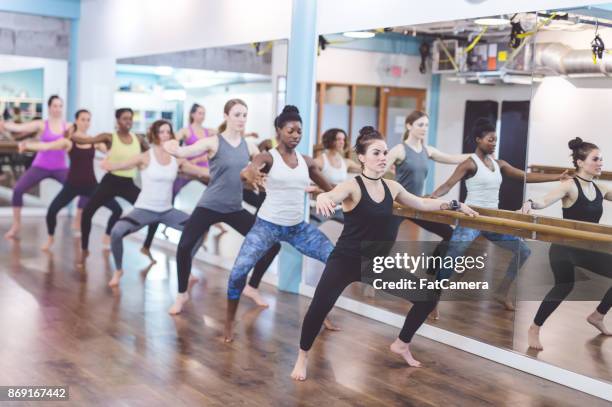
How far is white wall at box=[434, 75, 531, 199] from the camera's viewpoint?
507 cm

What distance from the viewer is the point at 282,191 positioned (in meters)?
5.02

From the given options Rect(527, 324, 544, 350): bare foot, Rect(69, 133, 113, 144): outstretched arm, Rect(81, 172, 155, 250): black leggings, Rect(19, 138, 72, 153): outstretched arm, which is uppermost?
Rect(69, 133, 113, 144): outstretched arm

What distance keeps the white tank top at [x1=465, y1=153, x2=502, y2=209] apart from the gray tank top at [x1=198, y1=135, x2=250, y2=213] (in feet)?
4.77

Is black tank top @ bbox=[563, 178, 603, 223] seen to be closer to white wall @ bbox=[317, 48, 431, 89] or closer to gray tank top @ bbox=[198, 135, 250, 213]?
white wall @ bbox=[317, 48, 431, 89]

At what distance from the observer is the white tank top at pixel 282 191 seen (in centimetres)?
502

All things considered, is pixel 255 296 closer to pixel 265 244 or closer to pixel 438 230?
pixel 265 244

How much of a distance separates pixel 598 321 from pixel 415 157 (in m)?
1.74

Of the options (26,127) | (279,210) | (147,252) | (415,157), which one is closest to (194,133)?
(147,252)

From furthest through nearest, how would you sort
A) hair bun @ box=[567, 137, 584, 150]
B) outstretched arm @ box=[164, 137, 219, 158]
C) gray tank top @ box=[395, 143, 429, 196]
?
gray tank top @ box=[395, 143, 429, 196] < outstretched arm @ box=[164, 137, 219, 158] < hair bun @ box=[567, 137, 584, 150]

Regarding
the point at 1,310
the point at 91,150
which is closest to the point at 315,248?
the point at 1,310

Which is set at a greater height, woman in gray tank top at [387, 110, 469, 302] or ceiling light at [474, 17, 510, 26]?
ceiling light at [474, 17, 510, 26]

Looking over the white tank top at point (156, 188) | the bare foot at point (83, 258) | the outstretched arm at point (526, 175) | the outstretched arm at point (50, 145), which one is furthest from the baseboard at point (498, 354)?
the outstretched arm at point (50, 145)

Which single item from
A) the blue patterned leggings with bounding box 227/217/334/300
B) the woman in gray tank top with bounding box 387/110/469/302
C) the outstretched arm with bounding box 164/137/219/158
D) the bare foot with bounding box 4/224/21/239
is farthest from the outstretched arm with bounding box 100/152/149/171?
the bare foot with bounding box 4/224/21/239

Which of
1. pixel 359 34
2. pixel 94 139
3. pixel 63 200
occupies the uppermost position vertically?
pixel 359 34
